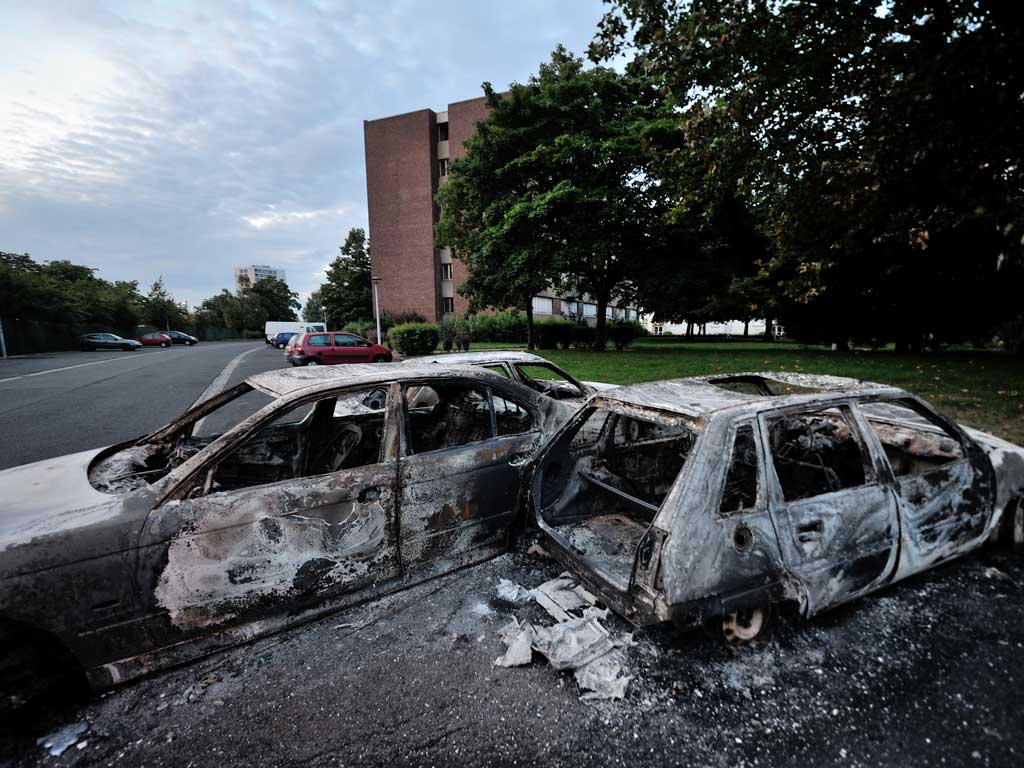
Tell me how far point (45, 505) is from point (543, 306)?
1760 inches

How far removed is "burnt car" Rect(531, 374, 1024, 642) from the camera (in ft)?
7.25

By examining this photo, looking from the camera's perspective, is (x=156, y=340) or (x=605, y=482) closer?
(x=605, y=482)

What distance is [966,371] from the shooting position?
1134 centimetres

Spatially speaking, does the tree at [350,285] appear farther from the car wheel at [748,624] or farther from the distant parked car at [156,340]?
the car wheel at [748,624]

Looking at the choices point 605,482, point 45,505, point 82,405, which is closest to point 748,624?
point 605,482

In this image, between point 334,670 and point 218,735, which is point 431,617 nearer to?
point 334,670

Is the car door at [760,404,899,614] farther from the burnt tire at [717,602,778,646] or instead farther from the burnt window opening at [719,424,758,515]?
the burnt window opening at [719,424,758,515]

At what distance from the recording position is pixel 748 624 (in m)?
2.42

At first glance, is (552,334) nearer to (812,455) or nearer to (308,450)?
(812,455)

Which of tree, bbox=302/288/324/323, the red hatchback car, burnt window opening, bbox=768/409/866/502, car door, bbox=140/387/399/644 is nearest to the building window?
the red hatchback car

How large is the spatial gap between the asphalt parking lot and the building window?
41.9m

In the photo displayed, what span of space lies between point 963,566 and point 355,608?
4230 mm

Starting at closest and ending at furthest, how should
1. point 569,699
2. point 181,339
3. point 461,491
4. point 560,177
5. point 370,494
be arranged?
1. point 569,699
2. point 370,494
3. point 461,491
4. point 560,177
5. point 181,339

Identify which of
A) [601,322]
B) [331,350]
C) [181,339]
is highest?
[601,322]
